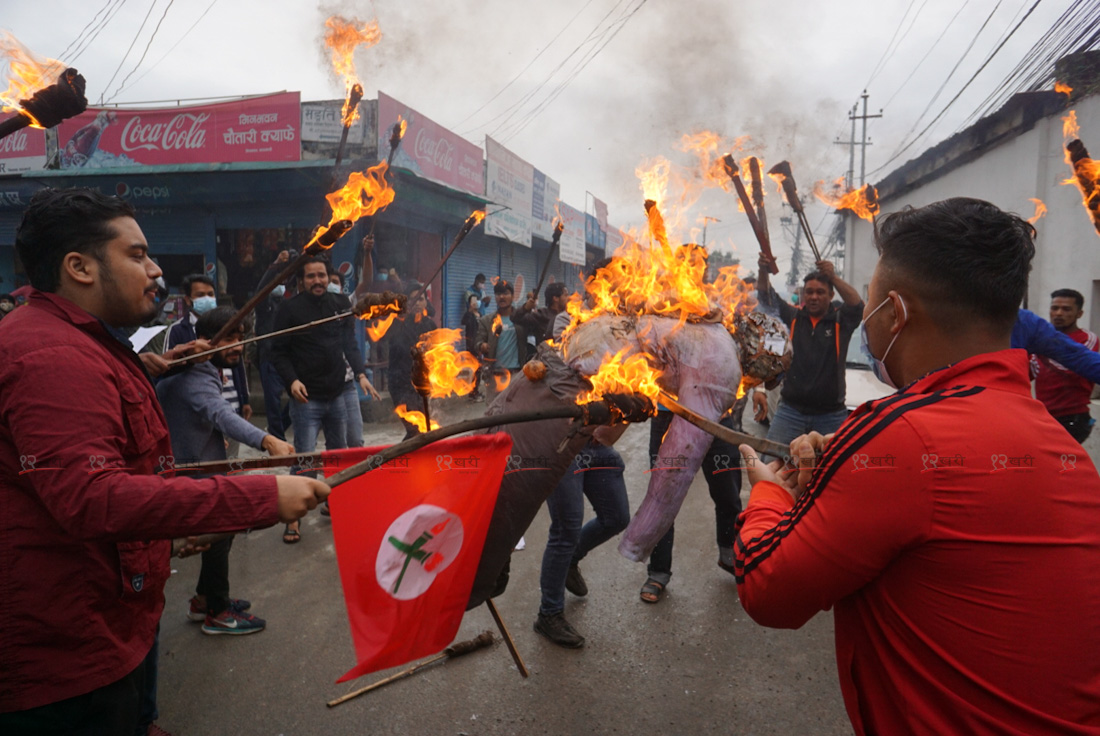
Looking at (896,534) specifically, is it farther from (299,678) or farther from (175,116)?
(175,116)

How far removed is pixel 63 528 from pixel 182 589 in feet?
10.8

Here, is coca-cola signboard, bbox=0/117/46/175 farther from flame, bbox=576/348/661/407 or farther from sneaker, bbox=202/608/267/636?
flame, bbox=576/348/661/407

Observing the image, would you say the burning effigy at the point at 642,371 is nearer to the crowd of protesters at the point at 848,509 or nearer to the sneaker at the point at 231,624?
the crowd of protesters at the point at 848,509

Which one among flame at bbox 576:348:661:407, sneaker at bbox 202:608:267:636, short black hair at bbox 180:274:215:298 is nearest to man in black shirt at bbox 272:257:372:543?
short black hair at bbox 180:274:215:298

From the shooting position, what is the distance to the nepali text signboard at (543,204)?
1991cm

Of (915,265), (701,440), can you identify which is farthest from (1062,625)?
(701,440)

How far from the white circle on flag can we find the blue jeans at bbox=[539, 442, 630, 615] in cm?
123

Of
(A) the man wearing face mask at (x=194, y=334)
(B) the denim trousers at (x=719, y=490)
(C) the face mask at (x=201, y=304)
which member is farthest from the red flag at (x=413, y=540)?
(C) the face mask at (x=201, y=304)

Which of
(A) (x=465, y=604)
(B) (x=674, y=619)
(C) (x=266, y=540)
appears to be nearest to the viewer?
(A) (x=465, y=604)

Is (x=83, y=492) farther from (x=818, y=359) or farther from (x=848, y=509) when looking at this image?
(x=818, y=359)

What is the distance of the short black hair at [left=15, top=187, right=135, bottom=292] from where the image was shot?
1.81 meters

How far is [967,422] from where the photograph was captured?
4.12ft

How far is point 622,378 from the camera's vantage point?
281 cm

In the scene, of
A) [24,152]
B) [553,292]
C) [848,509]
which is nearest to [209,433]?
[848,509]
